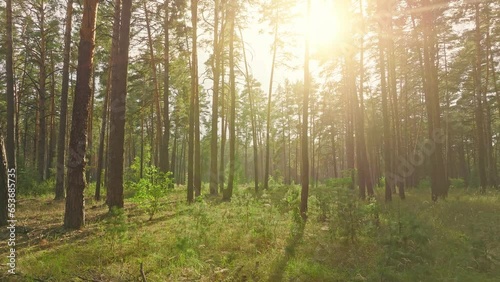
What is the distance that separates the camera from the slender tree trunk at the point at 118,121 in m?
9.49

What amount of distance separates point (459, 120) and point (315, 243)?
32.4m

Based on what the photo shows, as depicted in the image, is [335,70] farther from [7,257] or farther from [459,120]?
[7,257]

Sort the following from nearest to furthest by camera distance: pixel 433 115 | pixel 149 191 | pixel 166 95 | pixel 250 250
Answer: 1. pixel 250 250
2. pixel 149 191
3. pixel 433 115
4. pixel 166 95

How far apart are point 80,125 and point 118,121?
7.11ft

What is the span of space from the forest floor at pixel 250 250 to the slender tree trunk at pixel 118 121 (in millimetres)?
964

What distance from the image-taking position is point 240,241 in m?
7.65

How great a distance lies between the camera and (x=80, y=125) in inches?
292

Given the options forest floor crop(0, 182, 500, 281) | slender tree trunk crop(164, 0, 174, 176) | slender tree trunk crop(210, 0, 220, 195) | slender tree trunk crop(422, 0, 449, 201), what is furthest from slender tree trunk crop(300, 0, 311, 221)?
slender tree trunk crop(164, 0, 174, 176)

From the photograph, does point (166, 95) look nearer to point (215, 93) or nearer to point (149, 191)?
point (215, 93)

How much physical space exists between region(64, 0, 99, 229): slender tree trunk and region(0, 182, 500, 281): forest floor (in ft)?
1.86

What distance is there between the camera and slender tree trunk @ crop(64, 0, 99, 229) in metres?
7.35

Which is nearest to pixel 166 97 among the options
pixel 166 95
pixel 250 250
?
pixel 166 95

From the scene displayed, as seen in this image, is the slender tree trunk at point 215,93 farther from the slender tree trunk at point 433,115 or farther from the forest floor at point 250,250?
the slender tree trunk at point 433,115

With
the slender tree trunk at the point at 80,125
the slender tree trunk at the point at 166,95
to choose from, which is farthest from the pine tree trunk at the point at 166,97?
the slender tree trunk at the point at 80,125
